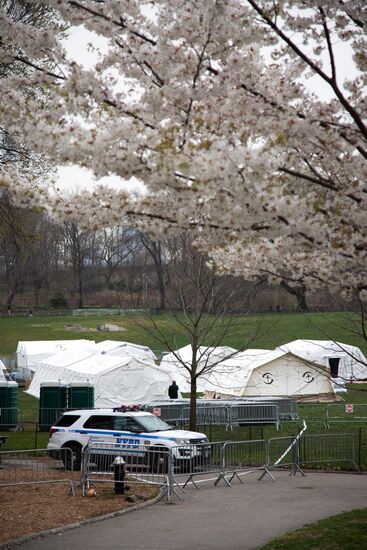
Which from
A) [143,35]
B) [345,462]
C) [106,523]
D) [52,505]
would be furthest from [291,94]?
[345,462]

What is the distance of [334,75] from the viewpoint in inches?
324

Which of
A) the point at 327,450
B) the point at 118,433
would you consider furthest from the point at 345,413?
the point at 118,433

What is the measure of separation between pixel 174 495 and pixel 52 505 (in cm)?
292

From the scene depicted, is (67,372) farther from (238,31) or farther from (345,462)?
(238,31)

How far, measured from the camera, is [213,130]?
750cm

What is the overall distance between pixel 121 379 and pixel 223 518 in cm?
2103

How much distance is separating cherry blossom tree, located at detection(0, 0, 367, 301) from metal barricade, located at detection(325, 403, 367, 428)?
1871cm

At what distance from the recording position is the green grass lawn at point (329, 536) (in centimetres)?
1024

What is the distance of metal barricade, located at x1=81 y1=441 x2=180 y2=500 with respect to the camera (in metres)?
15.2

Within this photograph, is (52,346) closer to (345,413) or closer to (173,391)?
(173,391)

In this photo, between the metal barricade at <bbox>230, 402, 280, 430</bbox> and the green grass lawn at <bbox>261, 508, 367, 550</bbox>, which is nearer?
the green grass lawn at <bbox>261, 508, 367, 550</bbox>

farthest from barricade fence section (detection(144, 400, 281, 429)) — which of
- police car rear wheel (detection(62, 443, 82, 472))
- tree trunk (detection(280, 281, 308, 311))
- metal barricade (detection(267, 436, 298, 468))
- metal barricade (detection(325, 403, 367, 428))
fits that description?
tree trunk (detection(280, 281, 308, 311))

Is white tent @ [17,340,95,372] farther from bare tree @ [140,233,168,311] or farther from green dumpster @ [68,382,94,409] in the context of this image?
green dumpster @ [68,382,94,409]

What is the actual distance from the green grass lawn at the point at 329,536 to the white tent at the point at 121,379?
2146cm
